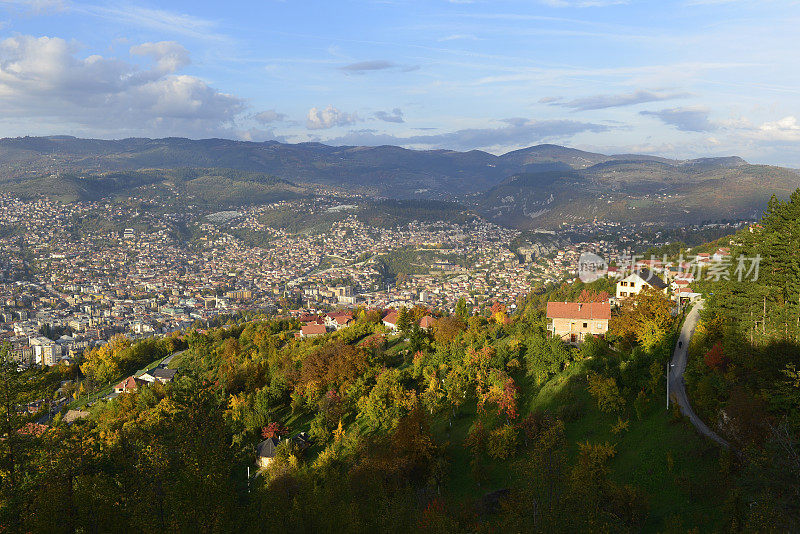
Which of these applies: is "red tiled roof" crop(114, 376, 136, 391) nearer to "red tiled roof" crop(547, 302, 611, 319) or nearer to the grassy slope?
the grassy slope

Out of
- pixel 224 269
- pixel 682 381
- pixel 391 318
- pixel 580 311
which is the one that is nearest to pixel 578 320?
pixel 580 311

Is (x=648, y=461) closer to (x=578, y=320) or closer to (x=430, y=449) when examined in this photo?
(x=430, y=449)

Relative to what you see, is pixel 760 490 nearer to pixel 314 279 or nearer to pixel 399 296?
pixel 399 296

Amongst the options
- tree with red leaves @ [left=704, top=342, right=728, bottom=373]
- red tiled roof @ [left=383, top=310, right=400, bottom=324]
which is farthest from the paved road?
red tiled roof @ [left=383, top=310, right=400, bottom=324]

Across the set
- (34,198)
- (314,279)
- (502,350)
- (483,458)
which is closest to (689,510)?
(483,458)

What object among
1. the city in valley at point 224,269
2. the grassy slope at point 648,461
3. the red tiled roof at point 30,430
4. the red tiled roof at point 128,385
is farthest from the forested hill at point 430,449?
the city in valley at point 224,269
